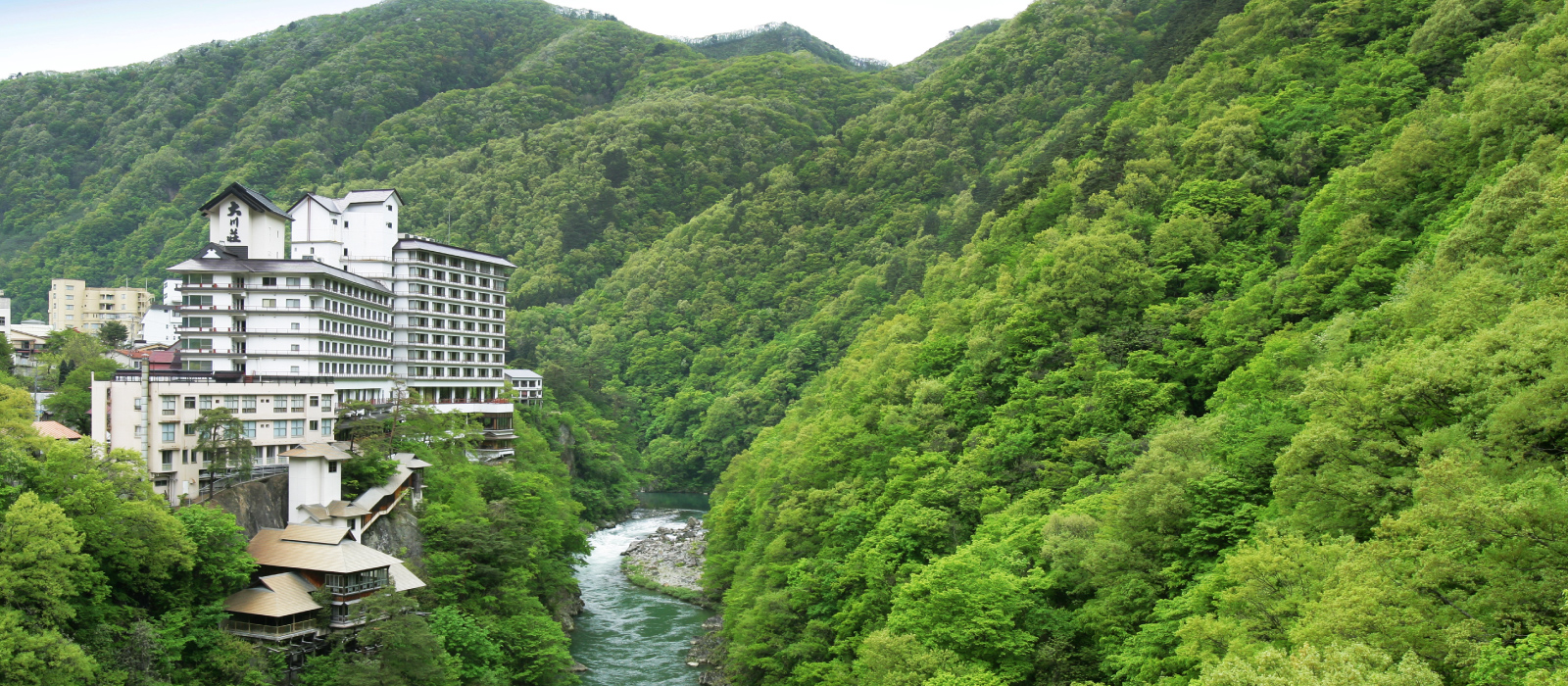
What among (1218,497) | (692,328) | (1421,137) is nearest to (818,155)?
(692,328)

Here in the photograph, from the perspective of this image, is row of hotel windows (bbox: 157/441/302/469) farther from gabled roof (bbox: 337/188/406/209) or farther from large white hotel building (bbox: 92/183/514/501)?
gabled roof (bbox: 337/188/406/209)

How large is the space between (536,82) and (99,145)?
240 feet

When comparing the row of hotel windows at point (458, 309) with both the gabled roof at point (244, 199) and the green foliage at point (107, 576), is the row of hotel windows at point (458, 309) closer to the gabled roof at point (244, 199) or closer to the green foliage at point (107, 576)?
the gabled roof at point (244, 199)

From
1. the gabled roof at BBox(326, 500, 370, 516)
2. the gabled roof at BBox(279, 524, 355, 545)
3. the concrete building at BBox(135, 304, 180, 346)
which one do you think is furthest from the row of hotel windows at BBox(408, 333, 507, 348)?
the gabled roof at BBox(279, 524, 355, 545)

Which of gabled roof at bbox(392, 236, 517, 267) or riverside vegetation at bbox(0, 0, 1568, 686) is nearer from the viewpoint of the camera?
riverside vegetation at bbox(0, 0, 1568, 686)

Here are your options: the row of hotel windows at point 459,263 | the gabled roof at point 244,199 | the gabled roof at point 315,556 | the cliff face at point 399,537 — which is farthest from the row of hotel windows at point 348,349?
the gabled roof at point 315,556

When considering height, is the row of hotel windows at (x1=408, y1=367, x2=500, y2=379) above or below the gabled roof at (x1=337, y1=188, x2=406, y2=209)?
below

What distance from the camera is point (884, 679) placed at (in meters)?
28.6

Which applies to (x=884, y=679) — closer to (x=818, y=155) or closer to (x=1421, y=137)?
(x=1421, y=137)

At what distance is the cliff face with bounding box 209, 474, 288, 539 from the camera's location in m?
37.9

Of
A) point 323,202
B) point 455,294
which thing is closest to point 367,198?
point 323,202

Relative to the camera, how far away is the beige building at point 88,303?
107 m

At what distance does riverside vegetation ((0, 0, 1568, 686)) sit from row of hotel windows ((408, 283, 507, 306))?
12.3m

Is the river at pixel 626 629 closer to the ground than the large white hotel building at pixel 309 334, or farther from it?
closer to the ground
